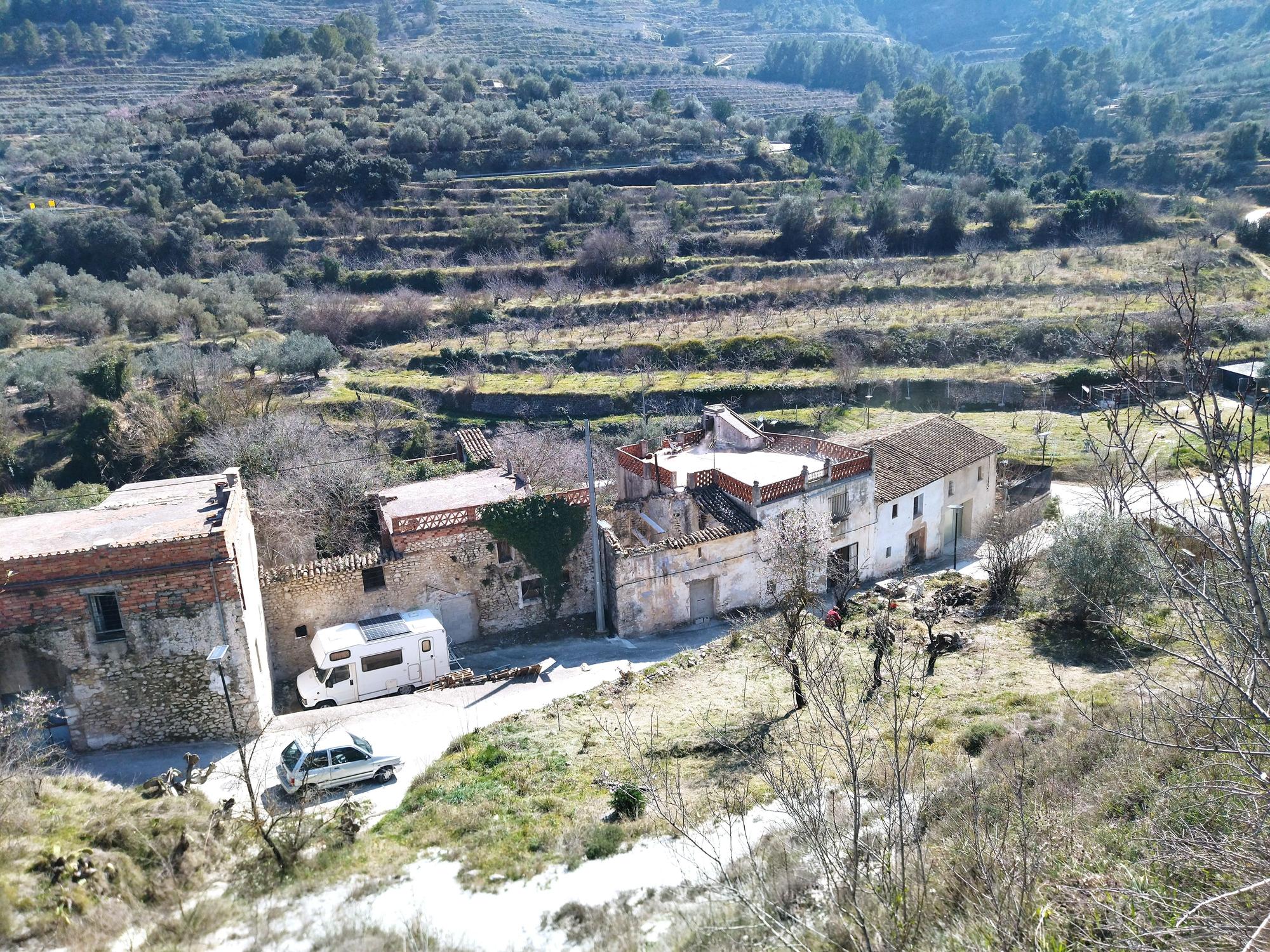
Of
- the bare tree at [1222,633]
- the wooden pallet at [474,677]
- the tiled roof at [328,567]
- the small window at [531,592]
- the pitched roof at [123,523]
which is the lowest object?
the wooden pallet at [474,677]

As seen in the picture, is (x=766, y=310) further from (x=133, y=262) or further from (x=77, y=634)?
(x=77, y=634)

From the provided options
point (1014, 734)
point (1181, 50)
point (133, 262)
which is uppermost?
point (1181, 50)

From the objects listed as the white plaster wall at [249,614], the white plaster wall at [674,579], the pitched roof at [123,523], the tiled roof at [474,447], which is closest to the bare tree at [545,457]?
the tiled roof at [474,447]

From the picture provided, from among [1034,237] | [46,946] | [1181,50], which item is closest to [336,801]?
[46,946]

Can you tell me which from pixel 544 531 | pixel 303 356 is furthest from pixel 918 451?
pixel 303 356

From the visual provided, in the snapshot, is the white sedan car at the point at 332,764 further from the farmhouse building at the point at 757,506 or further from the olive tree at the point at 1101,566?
the olive tree at the point at 1101,566

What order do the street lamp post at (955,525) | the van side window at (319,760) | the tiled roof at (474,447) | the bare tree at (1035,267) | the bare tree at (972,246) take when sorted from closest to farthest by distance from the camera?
1. the van side window at (319,760)
2. the street lamp post at (955,525)
3. the tiled roof at (474,447)
4. the bare tree at (1035,267)
5. the bare tree at (972,246)

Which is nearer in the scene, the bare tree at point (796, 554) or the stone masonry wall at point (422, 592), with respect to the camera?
the stone masonry wall at point (422, 592)
